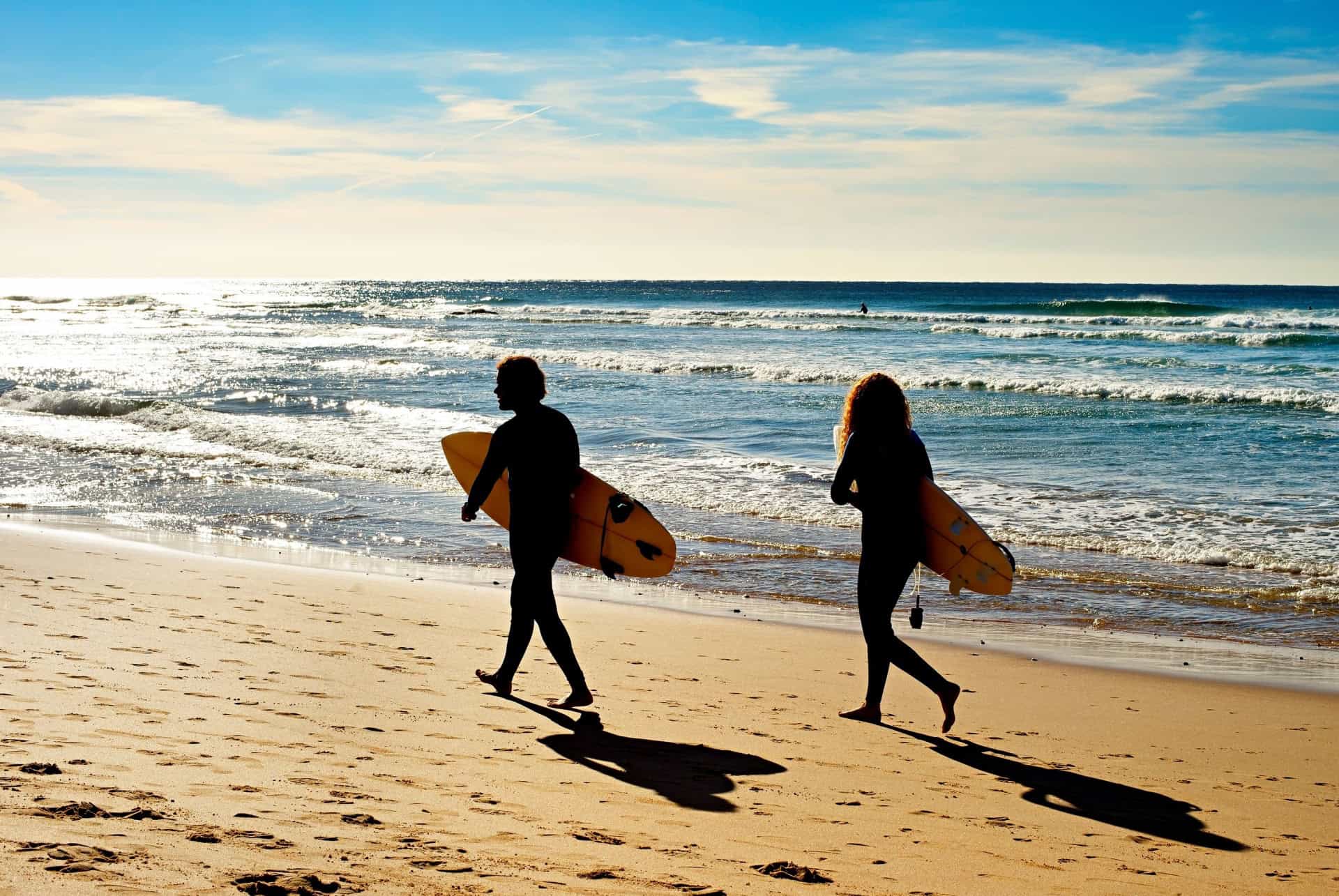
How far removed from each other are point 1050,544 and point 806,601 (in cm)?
299

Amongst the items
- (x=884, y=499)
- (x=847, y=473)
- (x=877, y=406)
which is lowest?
(x=884, y=499)

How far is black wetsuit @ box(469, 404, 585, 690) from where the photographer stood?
516cm

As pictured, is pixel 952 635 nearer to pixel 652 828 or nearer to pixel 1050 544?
pixel 1050 544

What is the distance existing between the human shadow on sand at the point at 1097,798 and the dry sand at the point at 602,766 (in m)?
0.02

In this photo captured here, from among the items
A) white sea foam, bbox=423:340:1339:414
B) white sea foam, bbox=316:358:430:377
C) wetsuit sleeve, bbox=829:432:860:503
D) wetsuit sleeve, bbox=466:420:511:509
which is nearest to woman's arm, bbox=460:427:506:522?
wetsuit sleeve, bbox=466:420:511:509

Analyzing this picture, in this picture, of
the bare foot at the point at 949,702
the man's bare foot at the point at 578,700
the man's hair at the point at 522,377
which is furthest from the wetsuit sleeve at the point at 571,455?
the bare foot at the point at 949,702

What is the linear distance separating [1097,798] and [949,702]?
0.95m

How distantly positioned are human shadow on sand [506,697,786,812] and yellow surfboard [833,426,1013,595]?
5.20 feet

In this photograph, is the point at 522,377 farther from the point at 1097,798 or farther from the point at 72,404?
the point at 72,404

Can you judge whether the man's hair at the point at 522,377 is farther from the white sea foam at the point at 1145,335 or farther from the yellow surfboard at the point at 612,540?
the white sea foam at the point at 1145,335

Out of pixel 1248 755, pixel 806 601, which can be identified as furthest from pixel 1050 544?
pixel 1248 755

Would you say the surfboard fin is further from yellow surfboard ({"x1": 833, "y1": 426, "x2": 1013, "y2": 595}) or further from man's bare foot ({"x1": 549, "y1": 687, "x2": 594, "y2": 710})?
yellow surfboard ({"x1": 833, "y1": 426, "x2": 1013, "y2": 595})

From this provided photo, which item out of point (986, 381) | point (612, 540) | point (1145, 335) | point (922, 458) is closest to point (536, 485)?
point (612, 540)

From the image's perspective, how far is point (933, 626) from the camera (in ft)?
25.3
